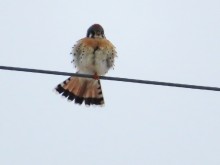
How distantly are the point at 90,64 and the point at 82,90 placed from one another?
59 centimetres

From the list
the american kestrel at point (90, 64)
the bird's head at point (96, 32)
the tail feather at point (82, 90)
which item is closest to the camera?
the american kestrel at point (90, 64)

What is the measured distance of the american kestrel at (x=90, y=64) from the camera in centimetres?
880

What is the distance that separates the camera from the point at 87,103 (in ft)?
30.2

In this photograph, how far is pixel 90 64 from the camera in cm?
880

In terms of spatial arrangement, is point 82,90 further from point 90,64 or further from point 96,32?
point 96,32

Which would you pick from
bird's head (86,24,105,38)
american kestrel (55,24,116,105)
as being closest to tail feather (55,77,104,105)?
american kestrel (55,24,116,105)

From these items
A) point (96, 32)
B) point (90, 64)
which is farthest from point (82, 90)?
point (96, 32)

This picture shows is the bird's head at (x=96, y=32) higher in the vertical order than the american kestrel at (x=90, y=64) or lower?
higher

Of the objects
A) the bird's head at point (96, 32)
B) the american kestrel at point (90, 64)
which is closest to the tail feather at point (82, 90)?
the american kestrel at point (90, 64)

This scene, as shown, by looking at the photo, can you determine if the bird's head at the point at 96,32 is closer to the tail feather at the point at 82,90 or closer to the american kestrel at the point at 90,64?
the american kestrel at the point at 90,64

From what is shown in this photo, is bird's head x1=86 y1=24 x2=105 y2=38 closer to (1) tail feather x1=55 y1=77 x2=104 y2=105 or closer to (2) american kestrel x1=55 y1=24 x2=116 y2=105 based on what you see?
(2) american kestrel x1=55 y1=24 x2=116 y2=105

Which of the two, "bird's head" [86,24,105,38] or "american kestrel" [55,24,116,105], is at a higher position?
"bird's head" [86,24,105,38]

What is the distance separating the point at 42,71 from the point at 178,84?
1200mm

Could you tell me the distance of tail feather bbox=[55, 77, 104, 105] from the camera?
30.3 feet
